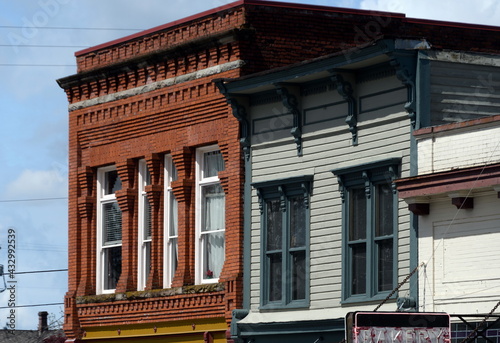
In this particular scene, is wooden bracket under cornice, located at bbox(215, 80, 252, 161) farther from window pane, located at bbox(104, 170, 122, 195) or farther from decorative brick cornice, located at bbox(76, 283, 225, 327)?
window pane, located at bbox(104, 170, 122, 195)

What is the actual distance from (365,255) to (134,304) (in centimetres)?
780

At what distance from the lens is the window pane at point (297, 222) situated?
26.7m

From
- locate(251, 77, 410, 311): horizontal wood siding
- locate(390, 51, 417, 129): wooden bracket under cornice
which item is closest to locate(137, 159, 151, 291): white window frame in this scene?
locate(251, 77, 410, 311): horizontal wood siding

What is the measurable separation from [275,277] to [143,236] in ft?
16.7

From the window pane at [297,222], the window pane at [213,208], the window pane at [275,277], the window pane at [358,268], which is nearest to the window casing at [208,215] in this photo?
the window pane at [213,208]

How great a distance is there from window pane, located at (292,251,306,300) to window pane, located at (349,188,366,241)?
59.9 inches

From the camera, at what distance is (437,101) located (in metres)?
23.9

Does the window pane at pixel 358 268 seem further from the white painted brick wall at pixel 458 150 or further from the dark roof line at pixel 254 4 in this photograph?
the dark roof line at pixel 254 4

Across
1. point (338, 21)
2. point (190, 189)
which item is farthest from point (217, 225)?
point (338, 21)

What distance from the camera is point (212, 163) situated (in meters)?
29.8

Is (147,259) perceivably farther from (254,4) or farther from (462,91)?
(462,91)

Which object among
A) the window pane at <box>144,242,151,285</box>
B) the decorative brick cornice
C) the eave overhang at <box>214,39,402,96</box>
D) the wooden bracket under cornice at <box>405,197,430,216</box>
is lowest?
the decorative brick cornice

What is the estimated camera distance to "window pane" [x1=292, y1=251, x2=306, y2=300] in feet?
87.1

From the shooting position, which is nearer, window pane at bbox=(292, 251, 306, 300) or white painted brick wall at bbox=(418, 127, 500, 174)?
white painted brick wall at bbox=(418, 127, 500, 174)
